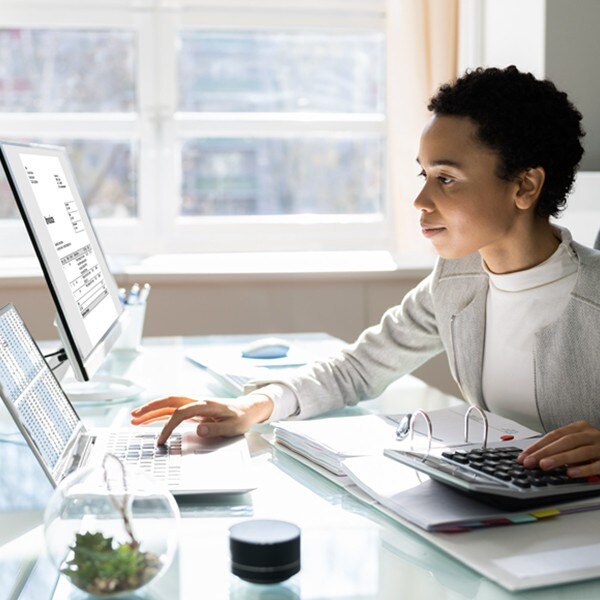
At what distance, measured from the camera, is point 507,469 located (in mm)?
961

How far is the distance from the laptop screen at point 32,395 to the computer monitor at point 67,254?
1.8 inches

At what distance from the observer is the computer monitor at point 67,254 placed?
3.92ft

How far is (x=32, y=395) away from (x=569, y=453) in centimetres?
58

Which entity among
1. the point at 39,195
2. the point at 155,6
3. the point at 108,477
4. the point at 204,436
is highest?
the point at 155,6

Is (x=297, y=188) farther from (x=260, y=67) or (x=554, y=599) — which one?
(x=554, y=599)

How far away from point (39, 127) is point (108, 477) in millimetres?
2654

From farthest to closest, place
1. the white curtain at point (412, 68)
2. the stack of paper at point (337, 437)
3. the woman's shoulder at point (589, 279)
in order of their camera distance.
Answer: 1. the white curtain at point (412, 68)
2. the woman's shoulder at point (589, 279)
3. the stack of paper at point (337, 437)

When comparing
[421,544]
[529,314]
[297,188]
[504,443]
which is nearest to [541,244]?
[529,314]

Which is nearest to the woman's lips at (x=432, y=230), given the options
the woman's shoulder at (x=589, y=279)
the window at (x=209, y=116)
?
the woman's shoulder at (x=589, y=279)

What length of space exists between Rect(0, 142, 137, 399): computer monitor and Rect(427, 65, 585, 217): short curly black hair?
1.91 feet

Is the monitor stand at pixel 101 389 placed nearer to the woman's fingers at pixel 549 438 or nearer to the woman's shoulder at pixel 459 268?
the woman's shoulder at pixel 459 268

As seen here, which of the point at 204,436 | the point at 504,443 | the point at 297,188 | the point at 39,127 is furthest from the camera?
the point at 297,188

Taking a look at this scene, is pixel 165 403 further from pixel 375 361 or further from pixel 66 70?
pixel 66 70

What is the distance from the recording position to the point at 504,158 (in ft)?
4.80
